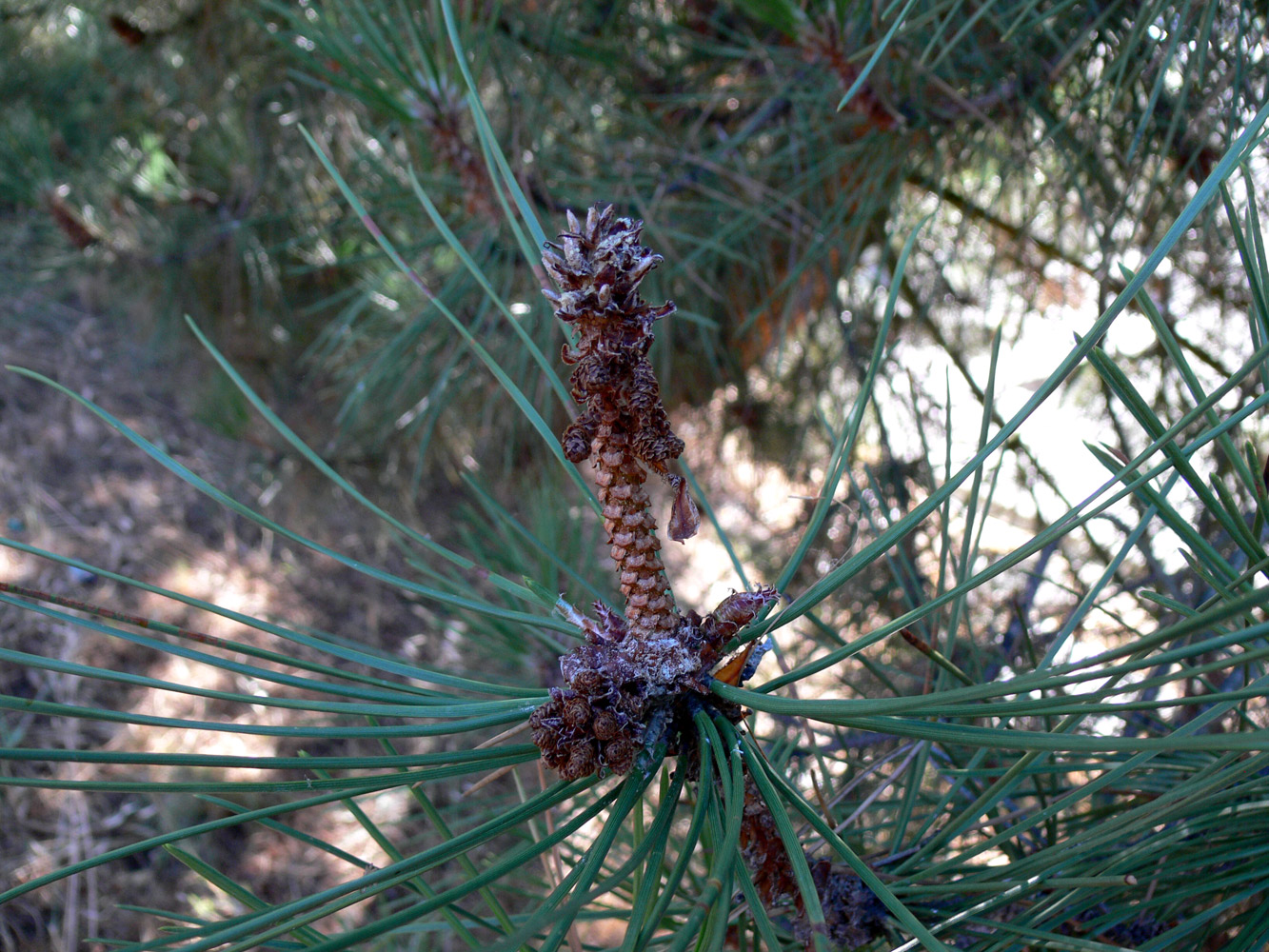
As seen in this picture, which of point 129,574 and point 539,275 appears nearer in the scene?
point 539,275

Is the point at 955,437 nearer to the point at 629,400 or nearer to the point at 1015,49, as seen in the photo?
the point at 1015,49

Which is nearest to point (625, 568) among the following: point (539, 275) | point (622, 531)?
point (622, 531)

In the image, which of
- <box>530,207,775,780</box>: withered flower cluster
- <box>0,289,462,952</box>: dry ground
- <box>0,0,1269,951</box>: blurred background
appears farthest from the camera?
<box>0,289,462,952</box>: dry ground

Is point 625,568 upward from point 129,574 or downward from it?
downward

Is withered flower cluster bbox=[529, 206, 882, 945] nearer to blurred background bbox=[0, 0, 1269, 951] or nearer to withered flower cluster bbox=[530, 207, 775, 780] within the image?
withered flower cluster bbox=[530, 207, 775, 780]

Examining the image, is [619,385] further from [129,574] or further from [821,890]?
[129,574]

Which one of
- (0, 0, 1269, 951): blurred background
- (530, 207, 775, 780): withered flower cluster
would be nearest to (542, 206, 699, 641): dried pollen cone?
(530, 207, 775, 780): withered flower cluster
